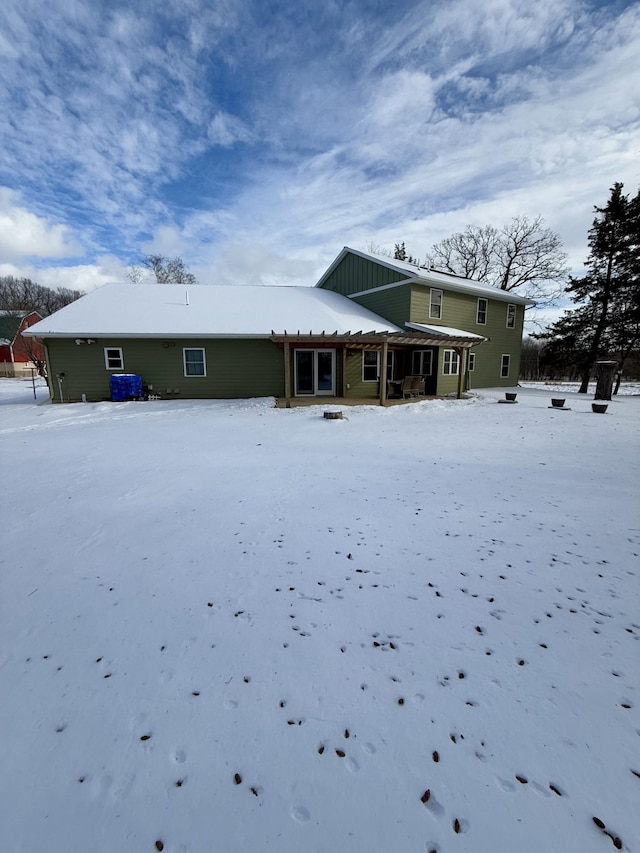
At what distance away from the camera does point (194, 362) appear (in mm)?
14195

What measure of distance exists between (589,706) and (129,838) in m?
2.24

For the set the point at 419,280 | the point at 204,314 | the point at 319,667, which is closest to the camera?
the point at 319,667

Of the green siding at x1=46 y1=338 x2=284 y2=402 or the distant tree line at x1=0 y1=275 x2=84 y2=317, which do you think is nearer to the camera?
the green siding at x1=46 y1=338 x2=284 y2=402

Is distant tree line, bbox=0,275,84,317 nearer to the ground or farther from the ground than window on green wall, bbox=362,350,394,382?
farther from the ground

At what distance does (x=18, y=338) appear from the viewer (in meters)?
34.6

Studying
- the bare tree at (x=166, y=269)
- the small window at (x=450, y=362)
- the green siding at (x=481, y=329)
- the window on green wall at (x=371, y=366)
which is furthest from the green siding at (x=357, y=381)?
the bare tree at (x=166, y=269)

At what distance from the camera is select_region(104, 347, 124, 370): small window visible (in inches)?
537

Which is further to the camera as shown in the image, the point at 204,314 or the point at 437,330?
the point at 437,330

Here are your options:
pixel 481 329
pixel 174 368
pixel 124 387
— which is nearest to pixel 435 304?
pixel 481 329

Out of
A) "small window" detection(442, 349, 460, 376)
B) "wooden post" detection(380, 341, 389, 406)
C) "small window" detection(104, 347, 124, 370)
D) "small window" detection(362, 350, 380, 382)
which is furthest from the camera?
"small window" detection(442, 349, 460, 376)

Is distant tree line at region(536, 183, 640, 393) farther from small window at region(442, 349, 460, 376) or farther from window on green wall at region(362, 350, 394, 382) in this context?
window on green wall at region(362, 350, 394, 382)

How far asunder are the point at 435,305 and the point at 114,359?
13.6 m

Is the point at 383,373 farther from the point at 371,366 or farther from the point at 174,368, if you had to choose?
the point at 174,368

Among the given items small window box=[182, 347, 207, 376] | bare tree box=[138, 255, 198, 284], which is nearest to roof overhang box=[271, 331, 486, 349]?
small window box=[182, 347, 207, 376]
